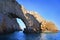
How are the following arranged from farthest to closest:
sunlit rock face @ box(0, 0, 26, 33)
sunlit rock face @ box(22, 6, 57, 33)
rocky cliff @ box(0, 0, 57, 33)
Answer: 1. sunlit rock face @ box(22, 6, 57, 33)
2. rocky cliff @ box(0, 0, 57, 33)
3. sunlit rock face @ box(0, 0, 26, 33)

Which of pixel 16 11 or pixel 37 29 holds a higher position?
pixel 16 11

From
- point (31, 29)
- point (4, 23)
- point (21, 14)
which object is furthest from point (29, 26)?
point (4, 23)

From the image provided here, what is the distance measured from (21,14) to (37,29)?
943 centimetres

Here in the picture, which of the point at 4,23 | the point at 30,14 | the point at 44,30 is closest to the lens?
the point at 4,23

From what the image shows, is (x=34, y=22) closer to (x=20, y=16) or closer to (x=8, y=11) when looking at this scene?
(x=20, y=16)

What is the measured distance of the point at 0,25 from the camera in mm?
62719

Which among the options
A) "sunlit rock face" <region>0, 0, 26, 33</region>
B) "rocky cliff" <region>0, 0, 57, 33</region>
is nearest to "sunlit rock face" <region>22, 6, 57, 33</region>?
"rocky cliff" <region>0, 0, 57, 33</region>

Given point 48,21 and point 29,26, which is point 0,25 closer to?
point 29,26

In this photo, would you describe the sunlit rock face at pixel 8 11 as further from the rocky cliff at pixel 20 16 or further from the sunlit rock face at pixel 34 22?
the sunlit rock face at pixel 34 22

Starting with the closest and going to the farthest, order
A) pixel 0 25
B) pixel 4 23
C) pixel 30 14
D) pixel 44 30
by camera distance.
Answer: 1. pixel 0 25
2. pixel 4 23
3. pixel 30 14
4. pixel 44 30

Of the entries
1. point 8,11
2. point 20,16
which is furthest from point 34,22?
point 8,11

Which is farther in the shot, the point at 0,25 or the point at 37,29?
the point at 37,29

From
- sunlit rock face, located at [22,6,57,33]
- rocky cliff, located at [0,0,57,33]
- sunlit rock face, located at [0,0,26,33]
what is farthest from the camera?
sunlit rock face, located at [22,6,57,33]

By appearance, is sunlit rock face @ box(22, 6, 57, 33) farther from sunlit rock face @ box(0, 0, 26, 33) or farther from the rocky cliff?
sunlit rock face @ box(0, 0, 26, 33)
